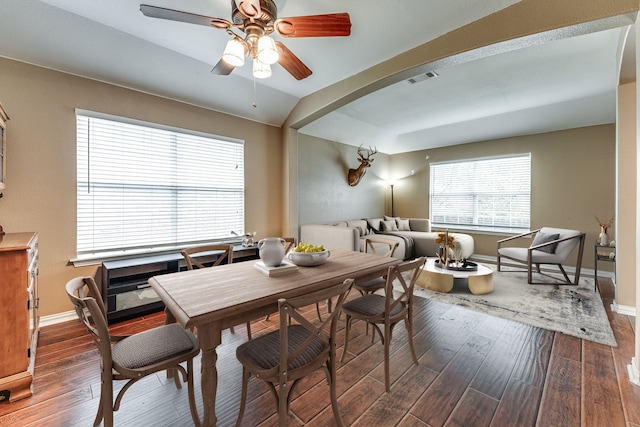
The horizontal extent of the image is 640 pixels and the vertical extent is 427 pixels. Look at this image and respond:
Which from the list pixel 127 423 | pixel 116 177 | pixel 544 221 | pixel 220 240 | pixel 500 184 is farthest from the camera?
pixel 500 184

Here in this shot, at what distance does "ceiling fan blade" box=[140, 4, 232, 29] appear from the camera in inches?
62.1

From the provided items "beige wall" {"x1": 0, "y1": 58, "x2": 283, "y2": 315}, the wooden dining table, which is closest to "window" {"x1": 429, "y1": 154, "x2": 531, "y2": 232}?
the wooden dining table

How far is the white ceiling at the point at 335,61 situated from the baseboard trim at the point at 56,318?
8.28 ft

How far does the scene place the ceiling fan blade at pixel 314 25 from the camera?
1.66m

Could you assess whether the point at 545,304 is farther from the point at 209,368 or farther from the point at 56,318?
the point at 56,318

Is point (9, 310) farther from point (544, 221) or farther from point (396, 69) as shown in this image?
point (544, 221)

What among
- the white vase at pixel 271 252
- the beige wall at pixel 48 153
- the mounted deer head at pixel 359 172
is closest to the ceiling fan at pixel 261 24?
the white vase at pixel 271 252

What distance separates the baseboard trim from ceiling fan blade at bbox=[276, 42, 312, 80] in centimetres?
335

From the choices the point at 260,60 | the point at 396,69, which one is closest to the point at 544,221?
the point at 396,69

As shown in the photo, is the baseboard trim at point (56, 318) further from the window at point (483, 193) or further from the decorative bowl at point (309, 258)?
the window at point (483, 193)

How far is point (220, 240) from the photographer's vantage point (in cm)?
396

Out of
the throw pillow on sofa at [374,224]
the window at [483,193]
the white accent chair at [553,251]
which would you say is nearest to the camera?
the white accent chair at [553,251]

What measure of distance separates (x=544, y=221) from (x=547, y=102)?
7.30 ft

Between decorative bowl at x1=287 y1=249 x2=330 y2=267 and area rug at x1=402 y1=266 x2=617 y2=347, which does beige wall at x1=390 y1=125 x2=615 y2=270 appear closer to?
area rug at x1=402 y1=266 x2=617 y2=347
